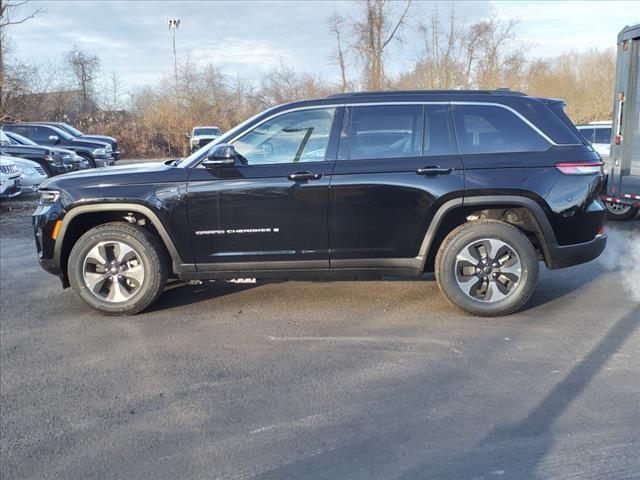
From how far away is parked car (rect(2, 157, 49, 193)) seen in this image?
1247cm

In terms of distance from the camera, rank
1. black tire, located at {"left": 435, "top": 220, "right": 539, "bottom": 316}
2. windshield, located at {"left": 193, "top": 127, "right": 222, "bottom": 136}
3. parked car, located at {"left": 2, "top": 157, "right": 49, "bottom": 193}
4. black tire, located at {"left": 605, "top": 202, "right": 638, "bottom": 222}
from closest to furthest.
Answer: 1. black tire, located at {"left": 435, "top": 220, "right": 539, "bottom": 316}
2. black tire, located at {"left": 605, "top": 202, "right": 638, "bottom": 222}
3. parked car, located at {"left": 2, "top": 157, "right": 49, "bottom": 193}
4. windshield, located at {"left": 193, "top": 127, "right": 222, "bottom": 136}

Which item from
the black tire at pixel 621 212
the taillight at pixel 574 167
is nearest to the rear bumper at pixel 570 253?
the taillight at pixel 574 167

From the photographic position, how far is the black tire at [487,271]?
4762 mm

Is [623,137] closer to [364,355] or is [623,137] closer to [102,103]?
[364,355]

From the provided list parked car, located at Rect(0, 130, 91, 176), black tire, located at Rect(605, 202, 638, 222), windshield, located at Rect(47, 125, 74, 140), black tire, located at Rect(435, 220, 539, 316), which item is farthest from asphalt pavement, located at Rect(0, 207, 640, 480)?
windshield, located at Rect(47, 125, 74, 140)

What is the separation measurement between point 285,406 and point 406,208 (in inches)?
82.6

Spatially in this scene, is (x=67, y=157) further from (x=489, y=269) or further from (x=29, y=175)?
(x=489, y=269)

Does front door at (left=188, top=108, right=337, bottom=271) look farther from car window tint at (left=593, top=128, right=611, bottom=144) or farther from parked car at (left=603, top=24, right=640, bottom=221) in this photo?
car window tint at (left=593, top=128, right=611, bottom=144)

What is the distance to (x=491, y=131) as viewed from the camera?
15.8ft

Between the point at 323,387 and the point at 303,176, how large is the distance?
1871 mm

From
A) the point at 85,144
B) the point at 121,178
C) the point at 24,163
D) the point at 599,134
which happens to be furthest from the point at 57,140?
the point at 599,134

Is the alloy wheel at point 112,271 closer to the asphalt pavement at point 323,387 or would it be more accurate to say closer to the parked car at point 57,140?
the asphalt pavement at point 323,387

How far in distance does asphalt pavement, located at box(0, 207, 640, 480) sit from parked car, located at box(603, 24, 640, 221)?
2.68 metres

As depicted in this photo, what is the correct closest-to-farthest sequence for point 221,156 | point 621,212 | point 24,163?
point 221,156 < point 621,212 < point 24,163
